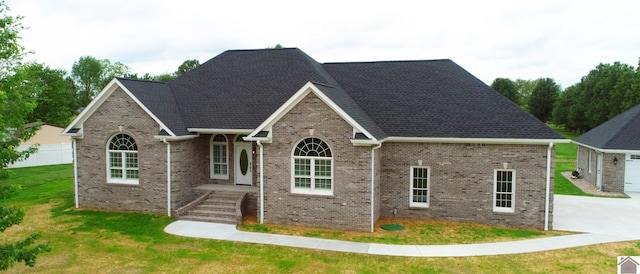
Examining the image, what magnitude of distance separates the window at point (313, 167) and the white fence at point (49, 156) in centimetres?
2757

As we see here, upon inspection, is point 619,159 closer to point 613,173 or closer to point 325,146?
point 613,173

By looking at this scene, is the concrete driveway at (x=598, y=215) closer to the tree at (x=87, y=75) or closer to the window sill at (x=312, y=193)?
the window sill at (x=312, y=193)

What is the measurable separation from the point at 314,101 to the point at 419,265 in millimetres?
6784

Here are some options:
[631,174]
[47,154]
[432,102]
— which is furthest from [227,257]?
[47,154]

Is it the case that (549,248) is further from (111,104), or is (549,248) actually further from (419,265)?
(111,104)

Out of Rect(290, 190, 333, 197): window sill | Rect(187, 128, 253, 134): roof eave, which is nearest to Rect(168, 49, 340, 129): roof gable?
Rect(187, 128, 253, 134): roof eave

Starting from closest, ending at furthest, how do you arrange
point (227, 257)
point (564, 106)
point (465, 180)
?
point (227, 257)
point (465, 180)
point (564, 106)

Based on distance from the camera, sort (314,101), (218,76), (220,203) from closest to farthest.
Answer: (314,101)
(220,203)
(218,76)

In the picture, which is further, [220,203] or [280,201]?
[220,203]

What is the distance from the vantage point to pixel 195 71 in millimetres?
22062

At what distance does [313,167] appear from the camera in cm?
1591

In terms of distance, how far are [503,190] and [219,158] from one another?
12461mm

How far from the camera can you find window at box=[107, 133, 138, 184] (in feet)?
59.5

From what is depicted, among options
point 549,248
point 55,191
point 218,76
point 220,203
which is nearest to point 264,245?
point 220,203
